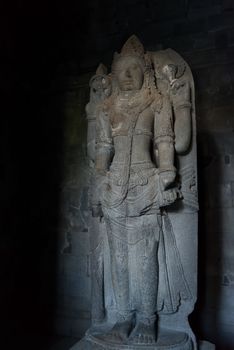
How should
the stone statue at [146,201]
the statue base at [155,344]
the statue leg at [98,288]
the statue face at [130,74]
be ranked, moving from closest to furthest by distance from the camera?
the statue base at [155,344], the stone statue at [146,201], the statue face at [130,74], the statue leg at [98,288]

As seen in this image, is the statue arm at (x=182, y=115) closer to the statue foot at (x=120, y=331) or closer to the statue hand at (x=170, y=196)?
the statue hand at (x=170, y=196)

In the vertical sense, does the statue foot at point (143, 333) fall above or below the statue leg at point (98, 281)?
below

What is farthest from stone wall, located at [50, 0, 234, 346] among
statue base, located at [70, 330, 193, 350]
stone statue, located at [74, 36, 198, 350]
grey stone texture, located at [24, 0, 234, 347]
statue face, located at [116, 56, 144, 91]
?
statue face, located at [116, 56, 144, 91]

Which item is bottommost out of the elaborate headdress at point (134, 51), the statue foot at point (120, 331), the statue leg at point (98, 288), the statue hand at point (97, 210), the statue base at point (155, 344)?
the statue base at point (155, 344)

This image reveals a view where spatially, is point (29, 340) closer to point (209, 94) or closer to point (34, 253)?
point (34, 253)

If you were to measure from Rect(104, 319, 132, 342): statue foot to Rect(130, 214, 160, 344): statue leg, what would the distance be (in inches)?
2.0

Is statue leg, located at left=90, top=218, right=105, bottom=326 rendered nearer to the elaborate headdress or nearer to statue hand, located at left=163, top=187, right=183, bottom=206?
statue hand, located at left=163, top=187, right=183, bottom=206

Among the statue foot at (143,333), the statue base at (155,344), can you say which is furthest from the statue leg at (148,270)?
the statue base at (155,344)

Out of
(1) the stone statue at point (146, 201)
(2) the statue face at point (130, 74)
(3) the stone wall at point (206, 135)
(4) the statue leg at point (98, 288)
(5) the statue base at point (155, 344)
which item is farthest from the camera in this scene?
(3) the stone wall at point (206, 135)

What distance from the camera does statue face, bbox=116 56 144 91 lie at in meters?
2.50

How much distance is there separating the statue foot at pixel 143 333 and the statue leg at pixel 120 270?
7 centimetres

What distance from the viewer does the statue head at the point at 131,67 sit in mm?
2504

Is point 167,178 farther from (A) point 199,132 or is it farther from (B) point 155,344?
(A) point 199,132

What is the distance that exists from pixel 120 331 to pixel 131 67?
1.77 meters
